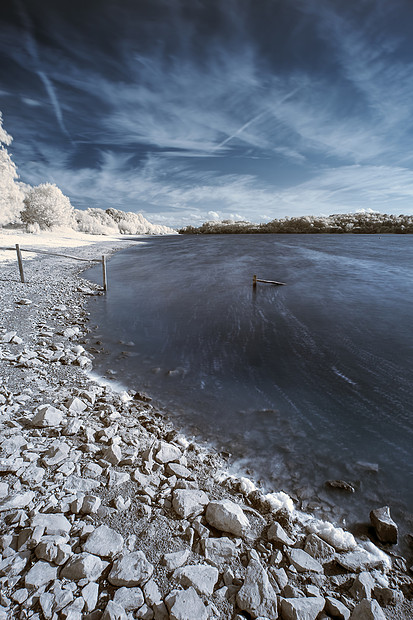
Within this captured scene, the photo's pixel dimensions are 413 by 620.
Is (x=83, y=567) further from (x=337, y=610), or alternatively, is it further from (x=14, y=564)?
(x=337, y=610)

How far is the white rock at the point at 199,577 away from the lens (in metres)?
2.36

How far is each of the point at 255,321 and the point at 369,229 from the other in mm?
142402

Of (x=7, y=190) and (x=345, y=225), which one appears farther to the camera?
(x=345, y=225)

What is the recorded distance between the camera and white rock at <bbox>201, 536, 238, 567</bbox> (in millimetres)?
2643

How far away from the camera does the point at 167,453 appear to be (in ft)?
13.1

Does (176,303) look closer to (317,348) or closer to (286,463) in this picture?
(317,348)

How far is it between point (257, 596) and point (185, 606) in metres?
0.61

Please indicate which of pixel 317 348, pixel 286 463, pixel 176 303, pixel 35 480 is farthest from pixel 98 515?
pixel 176 303

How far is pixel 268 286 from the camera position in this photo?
766 inches

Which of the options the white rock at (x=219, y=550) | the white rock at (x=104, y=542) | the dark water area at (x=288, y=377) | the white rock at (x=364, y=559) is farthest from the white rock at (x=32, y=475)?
the white rock at (x=364, y=559)

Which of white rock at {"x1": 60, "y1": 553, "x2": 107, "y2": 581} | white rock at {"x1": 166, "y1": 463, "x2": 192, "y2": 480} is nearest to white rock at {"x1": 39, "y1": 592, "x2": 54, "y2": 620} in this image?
white rock at {"x1": 60, "y1": 553, "x2": 107, "y2": 581}

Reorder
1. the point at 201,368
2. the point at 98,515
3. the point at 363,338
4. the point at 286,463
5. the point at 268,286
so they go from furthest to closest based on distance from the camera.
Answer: the point at 268,286, the point at 363,338, the point at 201,368, the point at 286,463, the point at 98,515

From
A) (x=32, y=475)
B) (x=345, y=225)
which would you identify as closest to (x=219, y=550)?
(x=32, y=475)

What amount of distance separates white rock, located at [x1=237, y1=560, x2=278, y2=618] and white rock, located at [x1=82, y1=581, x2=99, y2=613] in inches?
45.4
